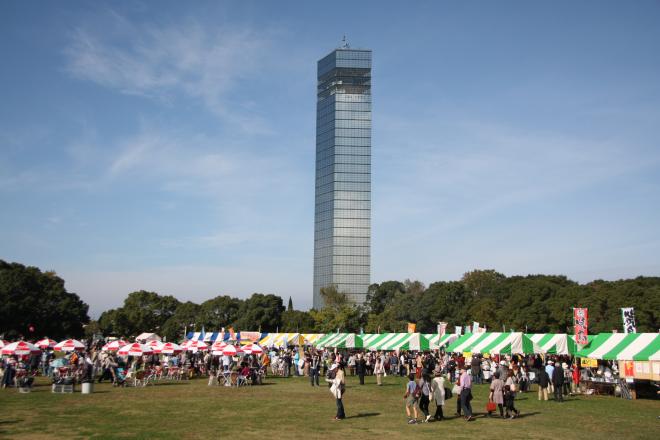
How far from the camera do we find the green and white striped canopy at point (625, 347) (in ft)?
76.1

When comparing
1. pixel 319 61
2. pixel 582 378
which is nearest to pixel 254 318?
pixel 582 378

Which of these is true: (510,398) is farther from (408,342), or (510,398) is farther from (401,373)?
(408,342)

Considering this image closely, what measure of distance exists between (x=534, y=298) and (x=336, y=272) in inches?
3422

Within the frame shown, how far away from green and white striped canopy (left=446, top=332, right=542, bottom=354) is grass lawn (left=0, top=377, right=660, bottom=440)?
5.49 meters

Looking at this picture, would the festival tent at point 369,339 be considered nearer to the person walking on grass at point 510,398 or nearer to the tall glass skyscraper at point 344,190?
the person walking on grass at point 510,398

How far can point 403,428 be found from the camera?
1505cm

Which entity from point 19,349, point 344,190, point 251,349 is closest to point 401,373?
point 251,349

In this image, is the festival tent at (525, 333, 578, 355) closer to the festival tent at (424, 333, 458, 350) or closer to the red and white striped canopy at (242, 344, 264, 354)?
the festival tent at (424, 333, 458, 350)

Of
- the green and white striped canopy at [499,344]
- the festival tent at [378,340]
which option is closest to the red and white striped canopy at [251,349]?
the green and white striped canopy at [499,344]

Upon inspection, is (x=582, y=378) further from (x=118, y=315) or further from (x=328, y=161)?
(x=328, y=161)

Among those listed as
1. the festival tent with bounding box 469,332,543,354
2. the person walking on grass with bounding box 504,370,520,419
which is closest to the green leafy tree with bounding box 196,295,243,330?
the festival tent with bounding box 469,332,543,354

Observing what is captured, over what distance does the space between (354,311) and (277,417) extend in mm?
83463

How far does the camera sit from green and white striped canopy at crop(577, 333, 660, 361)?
2319 centimetres

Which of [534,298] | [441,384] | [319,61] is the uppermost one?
[319,61]
